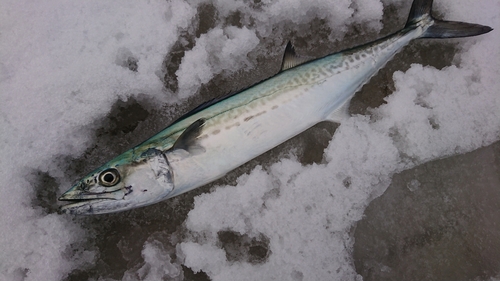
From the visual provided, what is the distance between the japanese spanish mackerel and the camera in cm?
179

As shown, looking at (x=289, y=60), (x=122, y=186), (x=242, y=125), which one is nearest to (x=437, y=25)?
(x=289, y=60)

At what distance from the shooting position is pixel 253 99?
196 cm

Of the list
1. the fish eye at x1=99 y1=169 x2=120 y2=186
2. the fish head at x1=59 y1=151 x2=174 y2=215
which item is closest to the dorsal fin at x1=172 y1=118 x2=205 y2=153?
the fish head at x1=59 y1=151 x2=174 y2=215

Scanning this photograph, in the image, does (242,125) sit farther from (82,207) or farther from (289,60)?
(82,207)

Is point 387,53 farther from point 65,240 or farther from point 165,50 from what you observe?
point 65,240

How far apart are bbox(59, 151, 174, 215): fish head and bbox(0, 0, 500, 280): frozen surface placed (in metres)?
0.35

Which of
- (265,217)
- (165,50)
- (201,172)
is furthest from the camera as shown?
(165,50)

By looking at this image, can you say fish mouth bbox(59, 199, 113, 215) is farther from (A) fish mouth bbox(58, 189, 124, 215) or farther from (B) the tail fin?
(B) the tail fin

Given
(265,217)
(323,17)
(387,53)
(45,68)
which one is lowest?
(265,217)

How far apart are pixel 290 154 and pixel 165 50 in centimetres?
103

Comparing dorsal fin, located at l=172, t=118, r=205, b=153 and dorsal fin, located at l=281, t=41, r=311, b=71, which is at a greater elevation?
dorsal fin, located at l=281, t=41, r=311, b=71

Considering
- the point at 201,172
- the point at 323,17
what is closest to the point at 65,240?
the point at 201,172

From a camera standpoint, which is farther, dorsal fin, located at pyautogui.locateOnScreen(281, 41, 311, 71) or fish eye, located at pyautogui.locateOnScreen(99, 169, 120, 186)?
dorsal fin, located at pyautogui.locateOnScreen(281, 41, 311, 71)

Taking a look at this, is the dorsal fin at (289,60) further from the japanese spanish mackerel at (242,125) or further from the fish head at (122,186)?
the fish head at (122,186)
